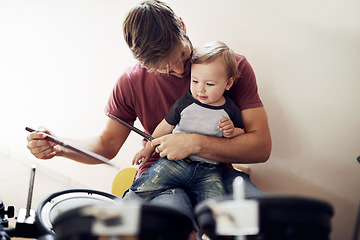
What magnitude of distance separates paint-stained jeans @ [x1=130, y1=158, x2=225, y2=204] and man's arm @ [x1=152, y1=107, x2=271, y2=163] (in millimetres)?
38

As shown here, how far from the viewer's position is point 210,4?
1665 millimetres

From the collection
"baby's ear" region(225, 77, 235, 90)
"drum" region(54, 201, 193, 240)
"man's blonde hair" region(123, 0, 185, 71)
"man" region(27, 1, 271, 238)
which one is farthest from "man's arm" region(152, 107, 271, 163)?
"drum" region(54, 201, 193, 240)

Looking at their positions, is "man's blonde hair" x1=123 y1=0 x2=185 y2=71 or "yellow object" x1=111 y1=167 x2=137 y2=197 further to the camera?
"yellow object" x1=111 y1=167 x2=137 y2=197

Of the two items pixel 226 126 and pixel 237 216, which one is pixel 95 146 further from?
pixel 237 216

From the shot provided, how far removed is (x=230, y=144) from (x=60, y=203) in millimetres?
574

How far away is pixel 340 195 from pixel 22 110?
2011 mm

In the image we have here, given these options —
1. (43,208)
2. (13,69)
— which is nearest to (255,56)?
(43,208)

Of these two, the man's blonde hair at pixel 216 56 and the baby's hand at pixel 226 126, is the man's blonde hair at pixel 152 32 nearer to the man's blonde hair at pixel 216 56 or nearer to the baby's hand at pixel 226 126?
the man's blonde hair at pixel 216 56

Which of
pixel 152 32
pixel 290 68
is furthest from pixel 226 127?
pixel 290 68

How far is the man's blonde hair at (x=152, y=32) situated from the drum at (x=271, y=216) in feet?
2.54

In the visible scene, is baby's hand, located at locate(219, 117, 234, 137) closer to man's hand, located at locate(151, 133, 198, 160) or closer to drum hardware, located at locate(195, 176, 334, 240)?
man's hand, located at locate(151, 133, 198, 160)

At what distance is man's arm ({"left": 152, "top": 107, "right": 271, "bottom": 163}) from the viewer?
1217 millimetres

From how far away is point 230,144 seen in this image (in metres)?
1.25

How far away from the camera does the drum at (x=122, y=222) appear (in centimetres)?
42
